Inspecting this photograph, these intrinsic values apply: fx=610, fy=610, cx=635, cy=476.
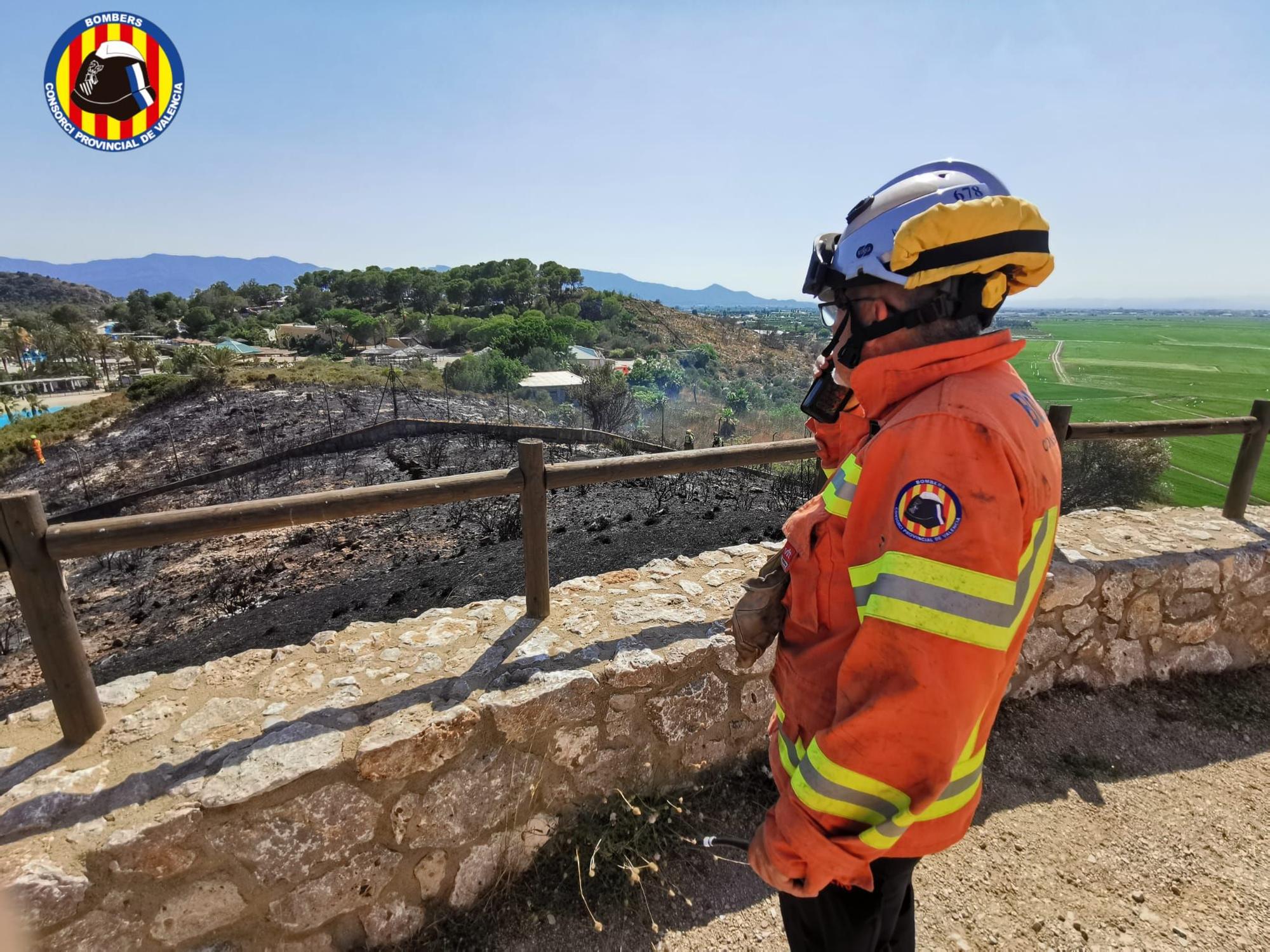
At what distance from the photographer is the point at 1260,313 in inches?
1564

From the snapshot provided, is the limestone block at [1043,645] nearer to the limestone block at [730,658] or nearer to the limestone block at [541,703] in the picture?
the limestone block at [730,658]

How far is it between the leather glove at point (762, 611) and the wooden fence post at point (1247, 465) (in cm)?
422

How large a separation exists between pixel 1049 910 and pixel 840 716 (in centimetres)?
224

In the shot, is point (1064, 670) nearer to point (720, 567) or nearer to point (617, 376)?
point (720, 567)

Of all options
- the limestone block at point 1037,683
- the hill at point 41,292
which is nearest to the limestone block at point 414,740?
the limestone block at point 1037,683

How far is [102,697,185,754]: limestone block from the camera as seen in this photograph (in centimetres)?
212

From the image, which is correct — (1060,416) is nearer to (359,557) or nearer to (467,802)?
(467,802)

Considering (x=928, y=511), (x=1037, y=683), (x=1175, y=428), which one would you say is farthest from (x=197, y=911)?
(x=1175, y=428)

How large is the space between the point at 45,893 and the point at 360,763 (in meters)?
0.82

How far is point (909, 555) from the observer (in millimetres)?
1002

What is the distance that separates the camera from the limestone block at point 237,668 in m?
2.49

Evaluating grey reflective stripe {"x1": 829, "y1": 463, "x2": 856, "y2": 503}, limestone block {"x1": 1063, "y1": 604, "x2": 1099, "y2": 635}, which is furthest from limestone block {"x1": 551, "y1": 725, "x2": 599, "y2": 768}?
limestone block {"x1": 1063, "y1": 604, "x2": 1099, "y2": 635}

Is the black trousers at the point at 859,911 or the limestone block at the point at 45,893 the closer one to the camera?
the black trousers at the point at 859,911

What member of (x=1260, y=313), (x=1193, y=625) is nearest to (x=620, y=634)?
(x=1193, y=625)
